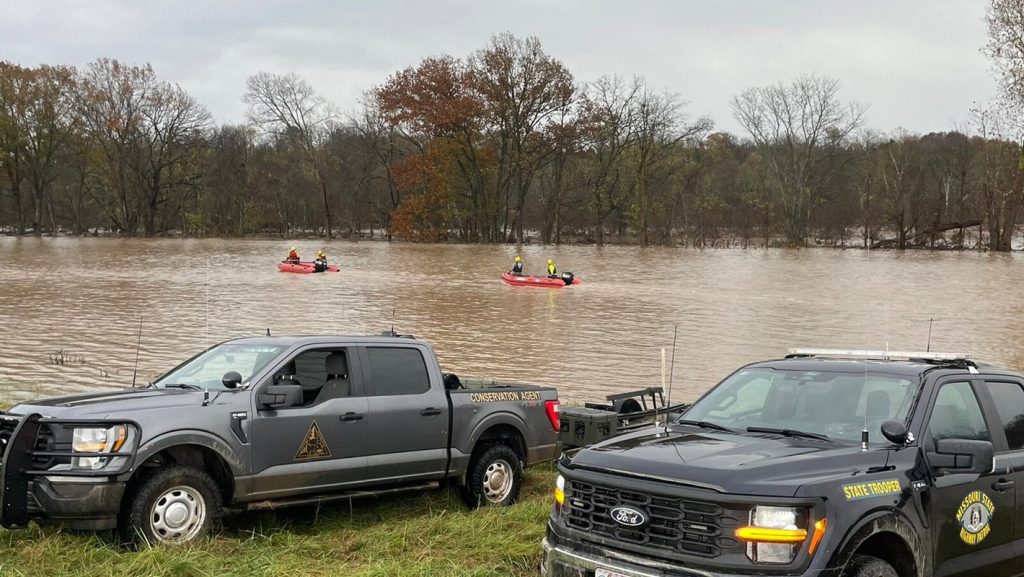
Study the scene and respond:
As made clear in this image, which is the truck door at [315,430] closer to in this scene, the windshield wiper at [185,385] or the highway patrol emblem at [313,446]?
the highway patrol emblem at [313,446]

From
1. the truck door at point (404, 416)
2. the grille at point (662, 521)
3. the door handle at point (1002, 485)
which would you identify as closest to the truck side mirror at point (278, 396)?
the truck door at point (404, 416)

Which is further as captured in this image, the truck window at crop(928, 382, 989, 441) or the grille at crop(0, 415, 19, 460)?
the grille at crop(0, 415, 19, 460)

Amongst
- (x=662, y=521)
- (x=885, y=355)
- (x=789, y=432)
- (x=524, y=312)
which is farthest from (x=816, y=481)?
(x=524, y=312)

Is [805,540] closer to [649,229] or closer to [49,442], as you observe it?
[49,442]

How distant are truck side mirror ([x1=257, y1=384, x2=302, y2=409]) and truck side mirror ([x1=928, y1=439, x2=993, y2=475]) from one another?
188 inches

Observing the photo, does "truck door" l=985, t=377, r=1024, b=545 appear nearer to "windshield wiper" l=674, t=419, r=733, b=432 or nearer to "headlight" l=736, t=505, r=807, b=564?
"windshield wiper" l=674, t=419, r=733, b=432

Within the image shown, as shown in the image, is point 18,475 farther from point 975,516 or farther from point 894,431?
point 975,516

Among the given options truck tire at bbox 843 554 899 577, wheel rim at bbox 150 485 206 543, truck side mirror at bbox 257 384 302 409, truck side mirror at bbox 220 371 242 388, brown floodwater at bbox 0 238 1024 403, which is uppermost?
truck side mirror at bbox 220 371 242 388

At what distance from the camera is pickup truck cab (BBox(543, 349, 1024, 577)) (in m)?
4.84

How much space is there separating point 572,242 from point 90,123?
4996 cm

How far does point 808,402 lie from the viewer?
6168mm

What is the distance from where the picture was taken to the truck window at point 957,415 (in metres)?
5.89

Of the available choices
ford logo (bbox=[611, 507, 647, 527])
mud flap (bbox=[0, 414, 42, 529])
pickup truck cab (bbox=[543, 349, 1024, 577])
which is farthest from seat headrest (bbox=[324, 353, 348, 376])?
ford logo (bbox=[611, 507, 647, 527])

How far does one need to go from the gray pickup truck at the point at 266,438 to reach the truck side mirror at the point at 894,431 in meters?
4.53
